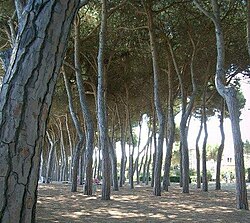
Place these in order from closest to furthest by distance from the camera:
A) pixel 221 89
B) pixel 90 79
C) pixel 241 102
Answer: pixel 221 89 → pixel 90 79 → pixel 241 102

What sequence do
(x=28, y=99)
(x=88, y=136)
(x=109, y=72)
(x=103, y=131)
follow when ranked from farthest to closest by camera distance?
(x=109, y=72), (x=88, y=136), (x=103, y=131), (x=28, y=99)

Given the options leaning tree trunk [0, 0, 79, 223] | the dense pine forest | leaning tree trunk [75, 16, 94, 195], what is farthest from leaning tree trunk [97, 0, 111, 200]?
leaning tree trunk [0, 0, 79, 223]

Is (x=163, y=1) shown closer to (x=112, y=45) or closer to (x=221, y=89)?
(x=112, y=45)

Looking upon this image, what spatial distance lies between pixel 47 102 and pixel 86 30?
49.5 feet

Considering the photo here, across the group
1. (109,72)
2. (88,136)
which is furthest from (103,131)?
(109,72)

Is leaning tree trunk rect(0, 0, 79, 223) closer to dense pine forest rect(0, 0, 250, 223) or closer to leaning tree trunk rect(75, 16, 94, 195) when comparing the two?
dense pine forest rect(0, 0, 250, 223)

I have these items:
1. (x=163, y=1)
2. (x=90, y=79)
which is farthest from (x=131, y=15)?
(x=90, y=79)

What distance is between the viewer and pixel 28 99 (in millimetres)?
1958

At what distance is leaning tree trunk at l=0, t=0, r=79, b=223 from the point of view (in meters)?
1.84

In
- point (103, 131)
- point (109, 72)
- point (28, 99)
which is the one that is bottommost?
point (28, 99)

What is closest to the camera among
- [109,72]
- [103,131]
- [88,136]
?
[103,131]

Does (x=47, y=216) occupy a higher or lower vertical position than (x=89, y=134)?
lower

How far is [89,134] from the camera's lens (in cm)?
1379

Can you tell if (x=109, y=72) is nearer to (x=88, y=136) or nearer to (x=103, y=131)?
(x=88, y=136)
